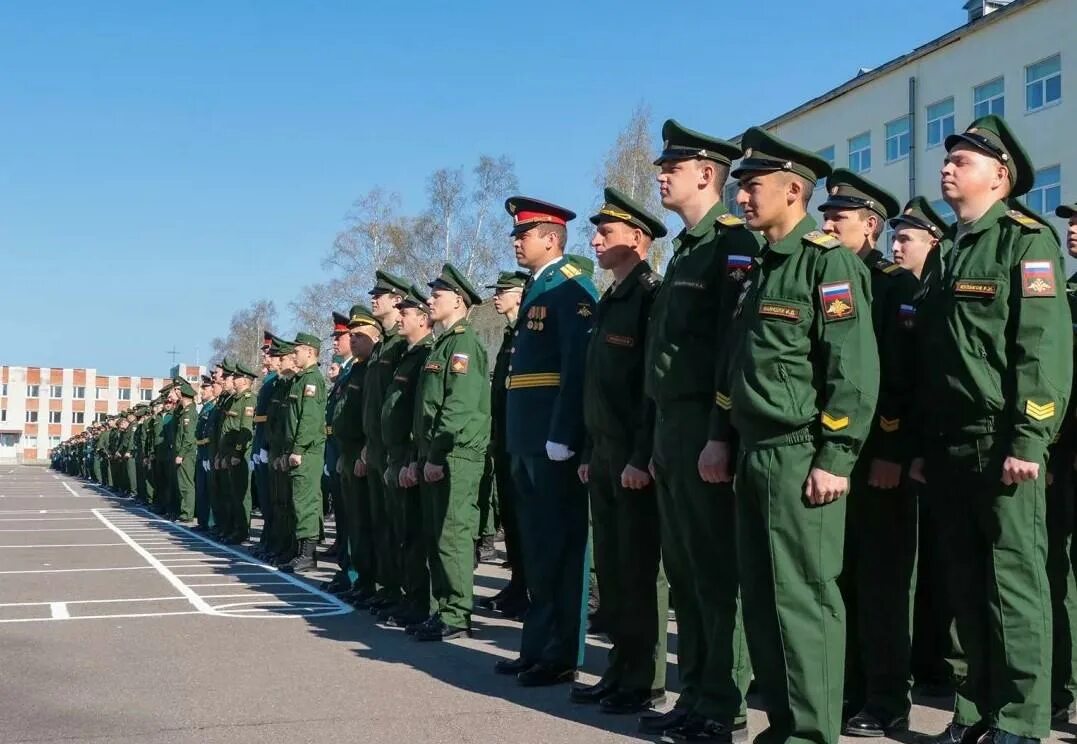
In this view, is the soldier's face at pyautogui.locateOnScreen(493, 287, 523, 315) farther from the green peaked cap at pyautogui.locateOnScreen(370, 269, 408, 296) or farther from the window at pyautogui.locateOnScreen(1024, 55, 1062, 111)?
the window at pyautogui.locateOnScreen(1024, 55, 1062, 111)

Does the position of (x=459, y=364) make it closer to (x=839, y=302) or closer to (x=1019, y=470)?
(x=839, y=302)

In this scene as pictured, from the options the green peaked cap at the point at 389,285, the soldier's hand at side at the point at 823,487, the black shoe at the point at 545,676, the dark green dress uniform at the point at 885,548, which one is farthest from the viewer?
the green peaked cap at the point at 389,285

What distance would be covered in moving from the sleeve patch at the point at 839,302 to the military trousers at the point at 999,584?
0.80m

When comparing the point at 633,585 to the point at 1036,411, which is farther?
the point at 633,585

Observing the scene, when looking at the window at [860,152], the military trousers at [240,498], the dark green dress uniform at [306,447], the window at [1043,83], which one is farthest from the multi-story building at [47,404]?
the dark green dress uniform at [306,447]

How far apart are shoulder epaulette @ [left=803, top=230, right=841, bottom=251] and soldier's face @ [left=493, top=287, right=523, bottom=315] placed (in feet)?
15.8

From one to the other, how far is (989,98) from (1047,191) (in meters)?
3.66

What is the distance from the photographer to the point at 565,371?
248 inches

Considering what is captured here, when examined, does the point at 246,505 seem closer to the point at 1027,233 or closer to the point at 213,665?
the point at 213,665

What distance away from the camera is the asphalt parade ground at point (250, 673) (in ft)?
16.9

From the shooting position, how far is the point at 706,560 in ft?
16.2

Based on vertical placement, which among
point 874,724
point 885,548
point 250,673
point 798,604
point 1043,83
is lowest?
point 250,673

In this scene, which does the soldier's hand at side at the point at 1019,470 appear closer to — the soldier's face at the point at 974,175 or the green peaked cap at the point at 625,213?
the soldier's face at the point at 974,175

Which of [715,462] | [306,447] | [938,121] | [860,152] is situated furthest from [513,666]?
[860,152]
